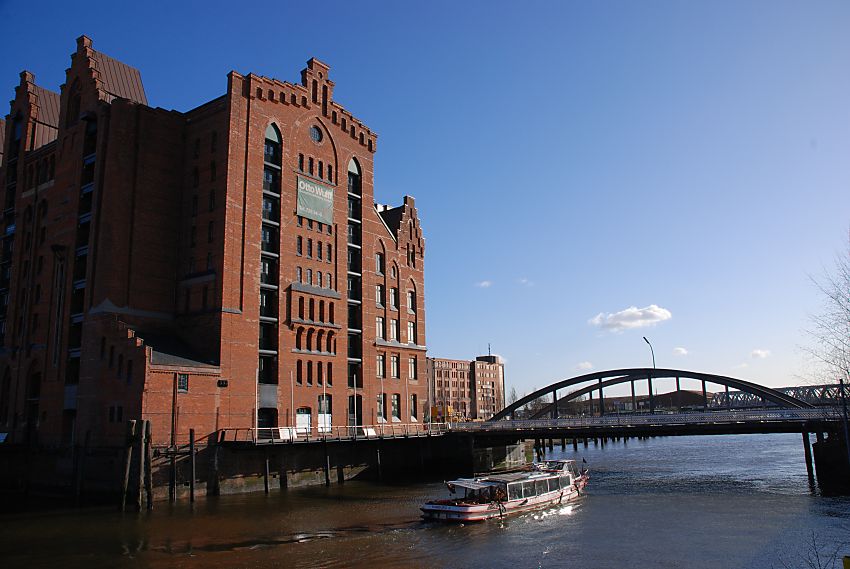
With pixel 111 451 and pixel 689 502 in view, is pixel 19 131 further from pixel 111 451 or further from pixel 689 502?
pixel 689 502

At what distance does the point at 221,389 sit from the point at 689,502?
120 ft

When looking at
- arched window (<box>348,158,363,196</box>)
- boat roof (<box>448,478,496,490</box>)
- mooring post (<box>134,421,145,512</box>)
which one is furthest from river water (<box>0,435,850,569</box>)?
arched window (<box>348,158,363,196</box>)

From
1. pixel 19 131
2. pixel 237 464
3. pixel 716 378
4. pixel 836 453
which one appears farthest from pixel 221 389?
pixel 716 378

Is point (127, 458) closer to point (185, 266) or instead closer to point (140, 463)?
point (140, 463)

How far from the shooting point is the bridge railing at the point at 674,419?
58244mm

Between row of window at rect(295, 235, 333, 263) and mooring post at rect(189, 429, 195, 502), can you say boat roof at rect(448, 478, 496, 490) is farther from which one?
row of window at rect(295, 235, 333, 263)

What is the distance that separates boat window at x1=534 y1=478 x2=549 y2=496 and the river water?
6.13ft

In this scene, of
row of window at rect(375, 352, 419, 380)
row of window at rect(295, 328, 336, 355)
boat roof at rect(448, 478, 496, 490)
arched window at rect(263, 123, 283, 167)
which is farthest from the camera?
row of window at rect(375, 352, 419, 380)

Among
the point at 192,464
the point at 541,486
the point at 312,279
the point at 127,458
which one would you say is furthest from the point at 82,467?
the point at 541,486

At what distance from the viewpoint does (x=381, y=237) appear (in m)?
77.6

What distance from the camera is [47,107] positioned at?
76.4m

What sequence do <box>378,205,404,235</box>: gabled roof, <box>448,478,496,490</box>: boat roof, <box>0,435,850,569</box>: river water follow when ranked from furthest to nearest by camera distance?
<box>378,205,404,235</box>: gabled roof, <box>448,478,496,490</box>: boat roof, <box>0,435,850,569</box>: river water

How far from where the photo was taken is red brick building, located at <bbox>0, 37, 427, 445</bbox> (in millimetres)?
Result: 55656

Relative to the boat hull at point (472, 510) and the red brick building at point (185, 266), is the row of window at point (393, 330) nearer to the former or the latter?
the red brick building at point (185, 266)
